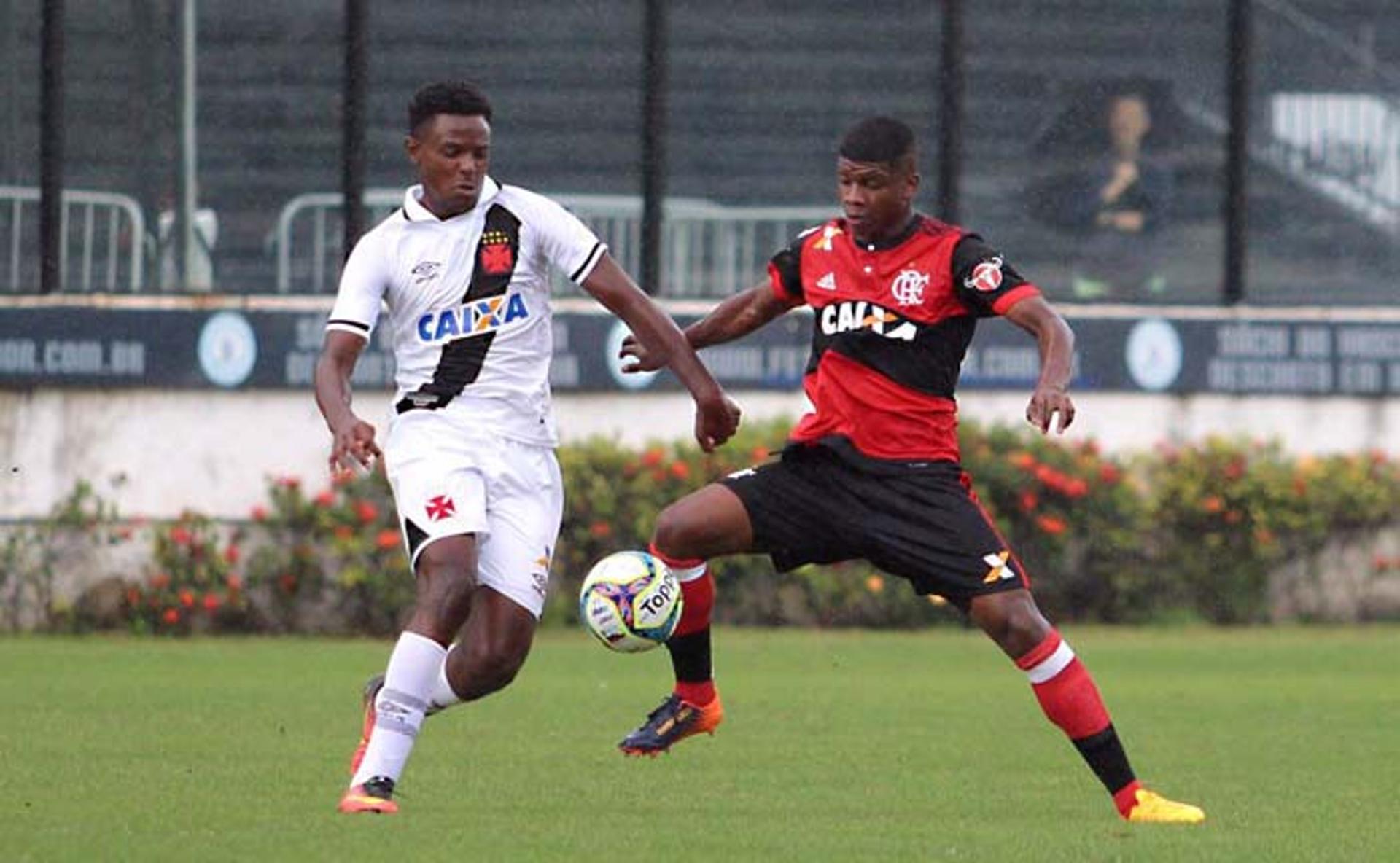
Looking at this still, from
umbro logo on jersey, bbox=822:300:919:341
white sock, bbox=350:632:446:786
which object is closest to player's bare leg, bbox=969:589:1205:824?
umbro logo on jersey, bbox=822:300:919:341

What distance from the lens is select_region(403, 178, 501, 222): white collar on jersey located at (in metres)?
10.3

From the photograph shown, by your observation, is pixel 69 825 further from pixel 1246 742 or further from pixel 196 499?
pixel 196 499

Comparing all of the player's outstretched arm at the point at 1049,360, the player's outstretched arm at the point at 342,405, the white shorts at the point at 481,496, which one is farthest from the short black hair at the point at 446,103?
the player's outstretched arm at the point at 1049,360

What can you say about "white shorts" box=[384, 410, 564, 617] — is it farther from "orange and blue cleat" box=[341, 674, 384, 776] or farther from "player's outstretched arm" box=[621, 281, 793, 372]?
"player's outstretched arm" box=[621, 281, 793, 372]

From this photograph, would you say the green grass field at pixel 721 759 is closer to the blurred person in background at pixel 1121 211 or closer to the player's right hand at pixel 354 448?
the player's right hand at pixel 354 448

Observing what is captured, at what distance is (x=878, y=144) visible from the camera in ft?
34.1

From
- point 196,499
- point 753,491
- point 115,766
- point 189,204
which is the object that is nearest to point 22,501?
point 196,499

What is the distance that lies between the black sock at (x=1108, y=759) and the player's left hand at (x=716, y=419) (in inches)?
63.8

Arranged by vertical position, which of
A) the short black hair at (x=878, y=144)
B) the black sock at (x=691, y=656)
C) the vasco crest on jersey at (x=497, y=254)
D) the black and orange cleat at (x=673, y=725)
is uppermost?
the short black hair at (x=878, y=144)

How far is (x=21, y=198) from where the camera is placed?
1972cm

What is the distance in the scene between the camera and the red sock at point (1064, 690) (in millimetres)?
10016

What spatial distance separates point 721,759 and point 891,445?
6.40 ft

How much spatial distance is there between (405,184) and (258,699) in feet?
20.7

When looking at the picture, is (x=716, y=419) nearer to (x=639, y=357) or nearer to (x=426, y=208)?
(x=639, y=357)
